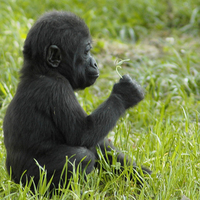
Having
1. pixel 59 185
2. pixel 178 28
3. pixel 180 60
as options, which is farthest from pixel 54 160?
pixel 178 28

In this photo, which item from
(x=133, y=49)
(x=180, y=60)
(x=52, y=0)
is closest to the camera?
(x=180, y=60)

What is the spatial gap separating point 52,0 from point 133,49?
3.62 m

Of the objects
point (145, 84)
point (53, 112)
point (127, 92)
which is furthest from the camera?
point (145, 84)

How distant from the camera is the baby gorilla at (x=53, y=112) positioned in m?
3.75

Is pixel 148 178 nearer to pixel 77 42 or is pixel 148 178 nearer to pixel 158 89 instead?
pixel 77 42

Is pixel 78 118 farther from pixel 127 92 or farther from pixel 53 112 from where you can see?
pixel 127 92

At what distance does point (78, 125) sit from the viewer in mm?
3771

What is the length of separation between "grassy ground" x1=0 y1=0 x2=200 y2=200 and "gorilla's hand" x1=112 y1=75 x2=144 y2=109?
56cm

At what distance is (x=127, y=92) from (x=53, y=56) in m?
0.97

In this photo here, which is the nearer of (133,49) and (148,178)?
(148,178)

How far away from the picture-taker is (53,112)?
3.74 meters

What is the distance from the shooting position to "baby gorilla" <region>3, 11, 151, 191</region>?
3746 millimetres

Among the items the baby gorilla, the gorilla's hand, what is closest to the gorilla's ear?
the baby gorilla

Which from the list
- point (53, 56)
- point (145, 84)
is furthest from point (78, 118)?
point (145, 84)
